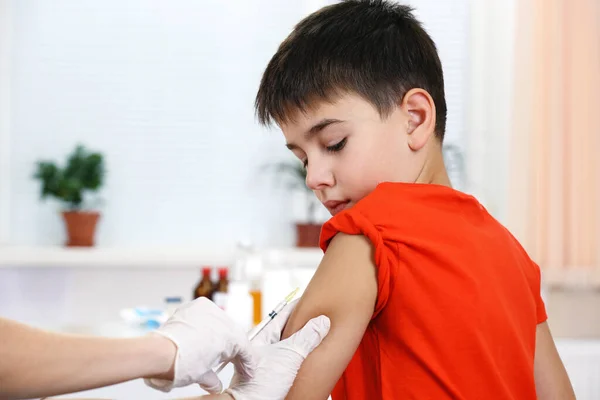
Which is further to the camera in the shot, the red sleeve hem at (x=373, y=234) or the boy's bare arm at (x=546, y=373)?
the boy's bare arm at (x=546, y=373)

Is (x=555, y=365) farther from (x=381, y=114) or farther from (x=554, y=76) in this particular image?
(x=554, y=76)

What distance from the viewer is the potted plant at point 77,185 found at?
3.38 metres

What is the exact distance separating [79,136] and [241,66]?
90 centimetres

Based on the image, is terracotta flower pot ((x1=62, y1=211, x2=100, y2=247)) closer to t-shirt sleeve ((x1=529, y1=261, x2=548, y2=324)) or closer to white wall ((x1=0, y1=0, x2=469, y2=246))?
white wall ((x1=0, y1=0, x2=469, y2=246))

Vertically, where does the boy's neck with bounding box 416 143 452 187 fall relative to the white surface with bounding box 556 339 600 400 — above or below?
above

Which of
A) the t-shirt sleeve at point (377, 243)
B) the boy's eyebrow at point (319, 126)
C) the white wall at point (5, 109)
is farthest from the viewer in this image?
the white wall at point (5, 109)

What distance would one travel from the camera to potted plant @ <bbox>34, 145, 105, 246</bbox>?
11.1 feet

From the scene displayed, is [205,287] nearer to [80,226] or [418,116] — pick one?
[80,226]

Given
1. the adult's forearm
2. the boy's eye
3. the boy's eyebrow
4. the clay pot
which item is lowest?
the clay pot

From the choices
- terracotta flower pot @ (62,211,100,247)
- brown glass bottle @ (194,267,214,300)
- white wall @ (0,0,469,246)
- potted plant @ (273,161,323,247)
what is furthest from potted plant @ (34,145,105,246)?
brown glass bottle @ (194,267,214,300)

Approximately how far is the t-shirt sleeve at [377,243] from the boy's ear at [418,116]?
7.9 inches

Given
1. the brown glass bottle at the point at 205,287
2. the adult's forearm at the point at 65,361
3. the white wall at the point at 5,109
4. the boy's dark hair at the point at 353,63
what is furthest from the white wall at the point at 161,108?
the adult's forearm at the point at 65,361

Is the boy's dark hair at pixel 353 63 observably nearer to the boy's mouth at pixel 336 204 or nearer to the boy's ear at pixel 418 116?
the boy's ear at pixel 418 116

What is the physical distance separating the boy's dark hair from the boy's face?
0.06ft
